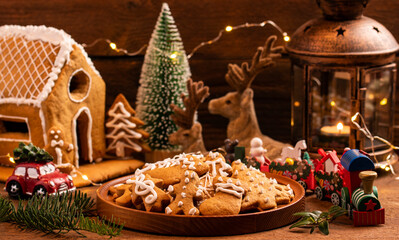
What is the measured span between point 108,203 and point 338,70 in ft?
4.25

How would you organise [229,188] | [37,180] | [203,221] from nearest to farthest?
[203,221]
[229,188]
[37,180]

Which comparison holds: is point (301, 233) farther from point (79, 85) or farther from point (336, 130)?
point (79, 85)

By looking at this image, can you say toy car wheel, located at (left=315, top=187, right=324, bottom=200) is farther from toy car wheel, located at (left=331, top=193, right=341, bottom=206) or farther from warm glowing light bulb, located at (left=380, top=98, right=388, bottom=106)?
warm glowing light bulb, located at (left=380, top=98, right=388, bottom=106)

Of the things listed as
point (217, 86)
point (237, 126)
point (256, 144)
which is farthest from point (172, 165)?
point (217, 86)

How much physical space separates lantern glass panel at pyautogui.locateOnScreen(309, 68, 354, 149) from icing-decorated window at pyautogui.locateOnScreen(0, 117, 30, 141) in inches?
55.7

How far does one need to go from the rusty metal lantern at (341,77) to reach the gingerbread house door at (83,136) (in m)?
1.05

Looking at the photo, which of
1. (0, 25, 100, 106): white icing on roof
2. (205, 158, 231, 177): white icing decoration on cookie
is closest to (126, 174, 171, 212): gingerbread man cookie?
(205, 158, 231, 177): white icing decoration on cookie

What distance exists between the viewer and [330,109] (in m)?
3.92

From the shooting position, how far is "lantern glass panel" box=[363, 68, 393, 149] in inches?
148

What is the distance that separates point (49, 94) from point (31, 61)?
234 millimetres

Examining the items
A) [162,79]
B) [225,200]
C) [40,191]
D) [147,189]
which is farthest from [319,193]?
[40,191]

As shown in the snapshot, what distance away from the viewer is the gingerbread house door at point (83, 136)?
3.83 meters

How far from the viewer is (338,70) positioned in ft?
11.7

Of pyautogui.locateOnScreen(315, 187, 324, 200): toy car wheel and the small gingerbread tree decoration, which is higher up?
the small gingerbread tree decoration
